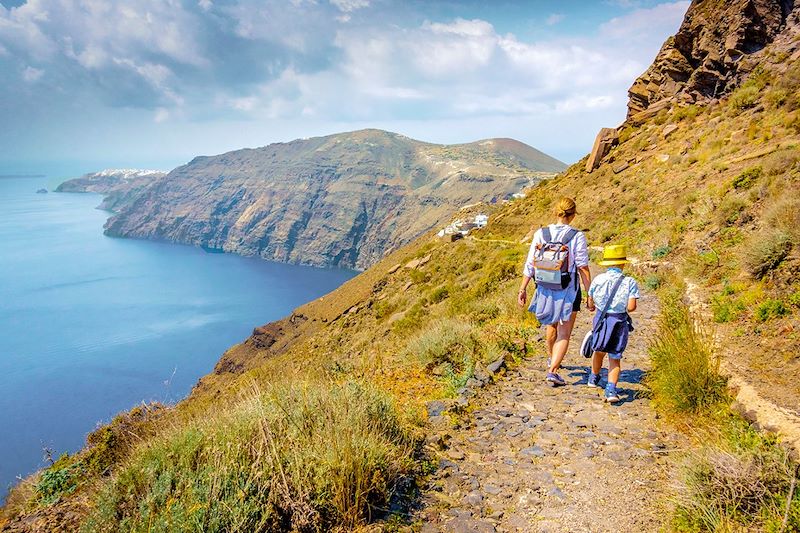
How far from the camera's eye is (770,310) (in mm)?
4984

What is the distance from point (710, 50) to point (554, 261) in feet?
86.7

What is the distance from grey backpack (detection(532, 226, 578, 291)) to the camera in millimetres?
5137

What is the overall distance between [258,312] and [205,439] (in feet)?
395

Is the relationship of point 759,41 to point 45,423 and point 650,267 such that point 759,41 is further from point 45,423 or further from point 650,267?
point 45,423

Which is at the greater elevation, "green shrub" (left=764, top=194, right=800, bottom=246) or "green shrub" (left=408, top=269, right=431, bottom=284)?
"green shrub" (left=764, top=194, right=800, bottom=246)

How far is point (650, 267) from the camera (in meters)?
10.1

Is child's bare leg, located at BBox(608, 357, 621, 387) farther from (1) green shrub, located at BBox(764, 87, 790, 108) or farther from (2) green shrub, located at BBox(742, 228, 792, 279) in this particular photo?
(1) green shrub, located at BBox(764, 87, 790, 108)

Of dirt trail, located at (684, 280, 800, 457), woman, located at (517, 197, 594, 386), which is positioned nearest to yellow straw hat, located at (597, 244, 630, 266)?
woman, located at (517, 197, 594, 386)

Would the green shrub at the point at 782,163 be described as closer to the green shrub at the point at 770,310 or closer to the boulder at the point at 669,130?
the green shrub at the point at 770,310

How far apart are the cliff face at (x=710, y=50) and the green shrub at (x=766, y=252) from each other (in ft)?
69.7

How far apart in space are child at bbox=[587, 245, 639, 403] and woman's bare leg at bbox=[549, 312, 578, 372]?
356mm

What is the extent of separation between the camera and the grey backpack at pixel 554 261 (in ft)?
16.9

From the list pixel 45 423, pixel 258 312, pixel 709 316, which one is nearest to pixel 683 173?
pixel 709 316

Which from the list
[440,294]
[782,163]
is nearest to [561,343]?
[782,163]
